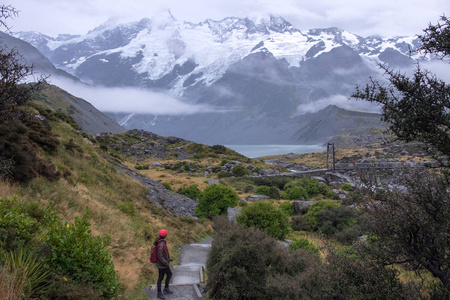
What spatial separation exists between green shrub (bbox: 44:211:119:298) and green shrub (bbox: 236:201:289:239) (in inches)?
423

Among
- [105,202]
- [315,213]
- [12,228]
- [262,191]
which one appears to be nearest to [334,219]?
[315,213]

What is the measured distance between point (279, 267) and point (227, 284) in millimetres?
1726

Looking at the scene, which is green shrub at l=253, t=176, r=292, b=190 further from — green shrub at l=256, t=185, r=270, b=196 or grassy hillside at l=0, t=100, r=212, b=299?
grassy hillside at l=0, t=100, r=212, b=299

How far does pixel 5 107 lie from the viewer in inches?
324

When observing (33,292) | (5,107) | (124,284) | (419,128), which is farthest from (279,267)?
(5,107)

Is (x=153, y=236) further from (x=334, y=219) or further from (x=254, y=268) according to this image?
(x=334, y=219)

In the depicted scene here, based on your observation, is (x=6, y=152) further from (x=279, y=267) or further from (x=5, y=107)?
(x=279, y=267)

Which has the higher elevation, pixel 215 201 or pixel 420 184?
pixel 420 184

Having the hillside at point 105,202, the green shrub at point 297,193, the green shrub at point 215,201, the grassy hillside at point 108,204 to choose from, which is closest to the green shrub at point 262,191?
the green shrub at point 297,193

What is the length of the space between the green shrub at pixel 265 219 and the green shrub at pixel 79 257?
35.2ft

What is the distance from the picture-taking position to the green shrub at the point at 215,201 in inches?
935

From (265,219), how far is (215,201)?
8379 millimetres

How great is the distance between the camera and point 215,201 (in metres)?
24.0

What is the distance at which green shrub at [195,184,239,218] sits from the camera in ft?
77.9
